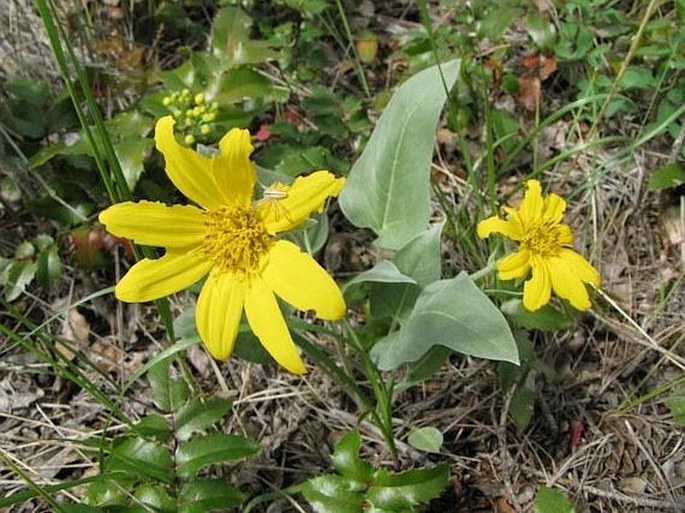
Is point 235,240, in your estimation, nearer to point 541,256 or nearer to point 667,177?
point 541,256

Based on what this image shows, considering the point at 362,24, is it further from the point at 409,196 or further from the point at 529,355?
the point at 529,355

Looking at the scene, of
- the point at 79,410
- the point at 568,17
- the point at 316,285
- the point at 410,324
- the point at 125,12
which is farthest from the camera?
the point at 125,12

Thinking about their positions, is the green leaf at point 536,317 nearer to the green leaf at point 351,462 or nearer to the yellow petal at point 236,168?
the green leaf at point 351,462

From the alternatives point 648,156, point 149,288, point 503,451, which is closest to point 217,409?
point 149,288

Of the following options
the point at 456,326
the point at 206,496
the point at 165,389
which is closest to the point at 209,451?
the point at 206,496

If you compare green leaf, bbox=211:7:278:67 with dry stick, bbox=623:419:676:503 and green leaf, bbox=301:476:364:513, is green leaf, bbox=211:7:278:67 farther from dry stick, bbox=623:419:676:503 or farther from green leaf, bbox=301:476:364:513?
dry stick, bbox=623:419:676:503

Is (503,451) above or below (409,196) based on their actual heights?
below

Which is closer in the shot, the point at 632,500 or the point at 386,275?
the point at 386,275
